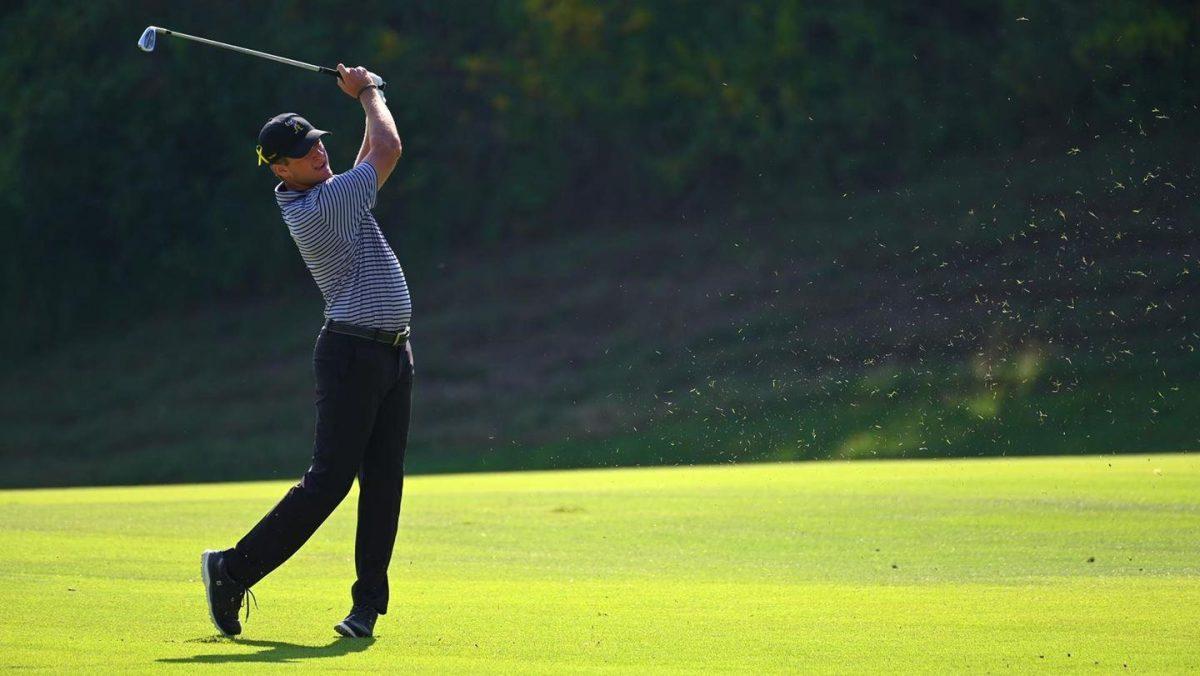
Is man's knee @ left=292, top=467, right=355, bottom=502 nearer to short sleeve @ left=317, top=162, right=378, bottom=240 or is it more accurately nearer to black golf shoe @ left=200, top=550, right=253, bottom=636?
black golf shoe @ left=200, top=550, right=253, bottom=636

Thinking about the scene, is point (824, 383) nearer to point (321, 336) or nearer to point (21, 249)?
point (21, 249)

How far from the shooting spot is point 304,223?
262 inches

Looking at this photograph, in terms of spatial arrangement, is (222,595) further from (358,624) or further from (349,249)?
(349,249)

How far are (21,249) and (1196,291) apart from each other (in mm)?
19425

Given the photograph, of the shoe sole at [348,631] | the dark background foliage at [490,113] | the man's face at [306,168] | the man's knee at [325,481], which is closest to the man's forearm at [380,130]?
the man's face at [306,168]

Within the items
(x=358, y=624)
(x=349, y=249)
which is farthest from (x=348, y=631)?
A: (x=349, y=249)

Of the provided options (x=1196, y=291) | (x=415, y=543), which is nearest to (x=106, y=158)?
(x=1196, y=291)

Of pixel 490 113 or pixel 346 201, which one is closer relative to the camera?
pixel 346 201

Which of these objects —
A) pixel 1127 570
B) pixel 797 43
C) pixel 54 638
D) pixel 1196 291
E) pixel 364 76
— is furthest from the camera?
pixel 797 43

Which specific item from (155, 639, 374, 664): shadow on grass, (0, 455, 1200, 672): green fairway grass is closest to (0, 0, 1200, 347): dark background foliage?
(0, 455, 1200, 672): green fairway grass

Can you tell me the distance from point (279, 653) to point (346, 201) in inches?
60.4

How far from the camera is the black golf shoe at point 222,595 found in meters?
6.61

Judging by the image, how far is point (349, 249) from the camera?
6.72 meters

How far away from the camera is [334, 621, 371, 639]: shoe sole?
258 inches
